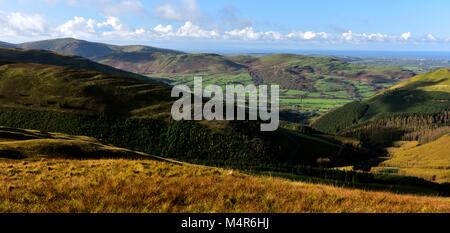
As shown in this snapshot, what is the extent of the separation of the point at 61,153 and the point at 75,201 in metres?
52.0

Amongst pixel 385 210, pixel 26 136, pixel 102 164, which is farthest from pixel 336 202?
pixel 26 136

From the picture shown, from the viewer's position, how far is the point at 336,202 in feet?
57.2

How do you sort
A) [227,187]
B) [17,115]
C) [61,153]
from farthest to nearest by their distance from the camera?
[17,115], [61,153], [227,187]

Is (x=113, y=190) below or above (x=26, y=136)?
above

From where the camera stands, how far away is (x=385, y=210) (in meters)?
16.1
